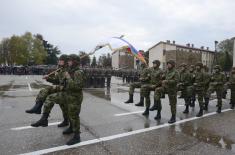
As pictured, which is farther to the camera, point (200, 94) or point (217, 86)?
point (217, 86)

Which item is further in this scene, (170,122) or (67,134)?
(170,122)

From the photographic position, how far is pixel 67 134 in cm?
625

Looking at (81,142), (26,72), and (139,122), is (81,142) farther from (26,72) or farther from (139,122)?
(26,72)

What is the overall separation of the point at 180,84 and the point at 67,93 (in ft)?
18.6

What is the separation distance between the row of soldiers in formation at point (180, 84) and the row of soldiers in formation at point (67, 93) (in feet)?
10.5

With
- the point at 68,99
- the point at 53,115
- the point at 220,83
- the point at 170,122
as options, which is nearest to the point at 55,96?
the point at 68,99

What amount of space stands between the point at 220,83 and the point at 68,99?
22.1ft

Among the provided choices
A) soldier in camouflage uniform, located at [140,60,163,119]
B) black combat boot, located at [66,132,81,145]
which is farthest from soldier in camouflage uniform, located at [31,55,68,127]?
soldier in camouflage uniform, located at [140,60,163,119]

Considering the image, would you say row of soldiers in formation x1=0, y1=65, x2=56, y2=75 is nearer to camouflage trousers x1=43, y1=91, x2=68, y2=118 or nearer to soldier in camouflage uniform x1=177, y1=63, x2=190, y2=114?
soldier in camouflage uniform x1=177, y1=63, x2=190, y2=114

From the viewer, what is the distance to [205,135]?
6.58 meters

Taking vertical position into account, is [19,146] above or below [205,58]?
below

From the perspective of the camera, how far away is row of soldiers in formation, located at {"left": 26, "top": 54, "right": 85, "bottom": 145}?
17.7ft

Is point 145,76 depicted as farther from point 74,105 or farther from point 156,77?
point 74,105

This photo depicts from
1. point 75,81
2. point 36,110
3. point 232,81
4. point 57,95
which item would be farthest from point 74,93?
point 232,81
